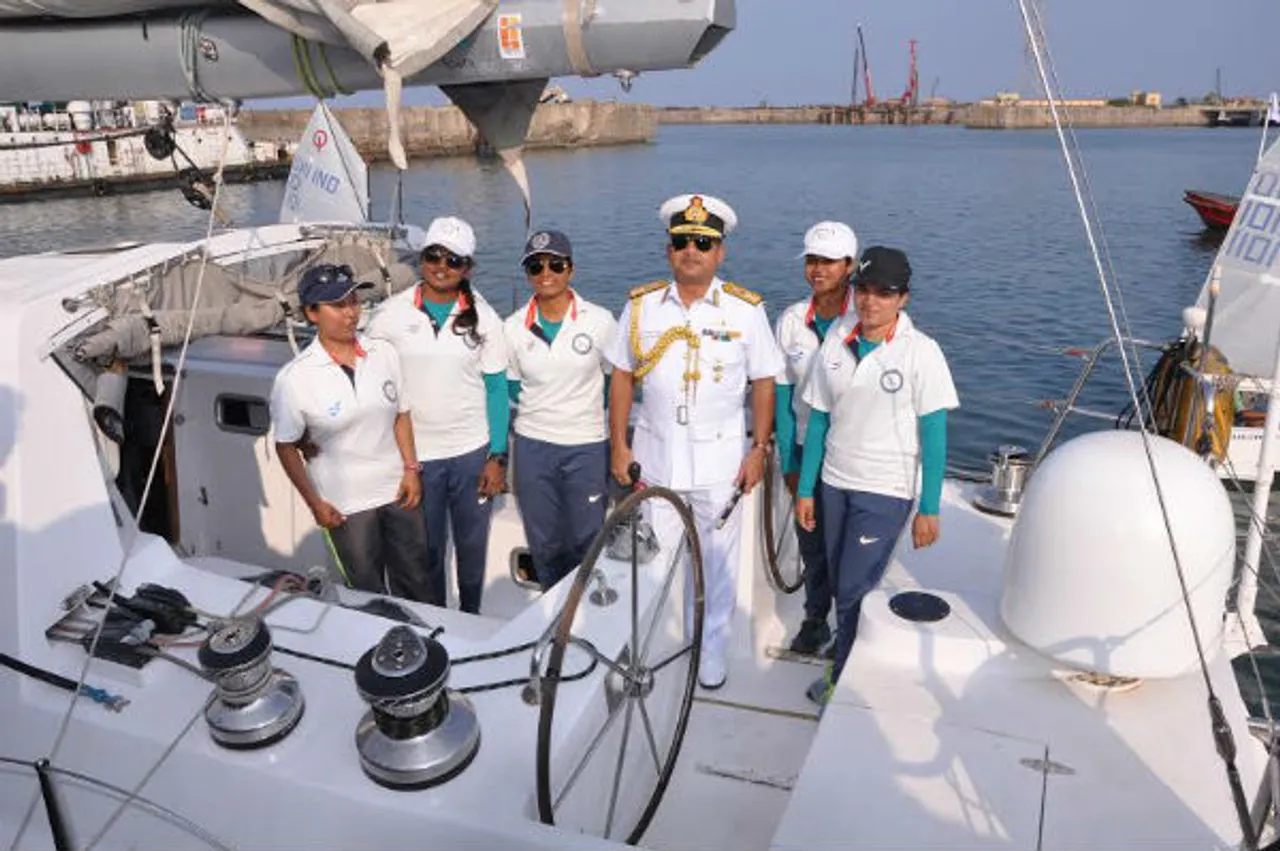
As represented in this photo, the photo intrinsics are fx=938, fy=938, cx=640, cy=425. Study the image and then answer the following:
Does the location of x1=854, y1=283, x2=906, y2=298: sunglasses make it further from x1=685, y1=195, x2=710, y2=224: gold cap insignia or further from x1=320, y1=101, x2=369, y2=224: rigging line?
x1=320, y1=101, x2=369, y2=224: rigging line

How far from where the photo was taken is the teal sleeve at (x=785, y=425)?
341cm

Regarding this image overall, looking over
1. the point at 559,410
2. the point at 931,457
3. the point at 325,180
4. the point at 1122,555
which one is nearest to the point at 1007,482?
the point at 931,457

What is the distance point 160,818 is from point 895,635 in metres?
1.98

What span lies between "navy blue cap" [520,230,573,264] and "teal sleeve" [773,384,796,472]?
903mm

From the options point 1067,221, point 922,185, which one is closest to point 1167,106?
point 922,185

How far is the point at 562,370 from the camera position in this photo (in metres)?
3.40

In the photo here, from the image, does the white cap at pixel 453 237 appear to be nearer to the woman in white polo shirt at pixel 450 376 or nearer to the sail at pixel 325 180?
the woman in white polo shirt at pixel 450 376

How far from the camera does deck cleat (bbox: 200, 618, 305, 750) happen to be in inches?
79.2

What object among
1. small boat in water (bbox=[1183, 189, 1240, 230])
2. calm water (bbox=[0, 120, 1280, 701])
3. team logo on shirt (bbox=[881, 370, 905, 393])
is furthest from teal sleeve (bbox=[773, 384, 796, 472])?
small boat in water (bbox=[1183, 189, 1240, 230])

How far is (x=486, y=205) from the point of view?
114ft

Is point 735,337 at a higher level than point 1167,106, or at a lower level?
lower

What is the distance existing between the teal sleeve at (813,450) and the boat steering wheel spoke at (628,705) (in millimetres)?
543

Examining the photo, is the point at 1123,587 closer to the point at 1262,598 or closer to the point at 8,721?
the point at 8,721

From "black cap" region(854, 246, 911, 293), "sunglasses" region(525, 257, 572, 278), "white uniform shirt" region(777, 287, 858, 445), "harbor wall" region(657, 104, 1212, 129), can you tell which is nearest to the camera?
"black cap" region(854, 246, 911, 293)
